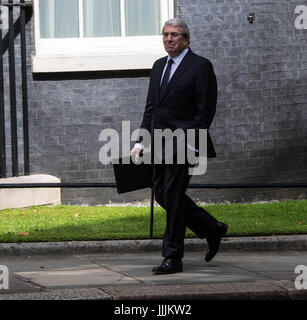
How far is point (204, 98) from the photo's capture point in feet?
26.2

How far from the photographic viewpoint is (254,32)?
12.7 m

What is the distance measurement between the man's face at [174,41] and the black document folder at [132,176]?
3.30ft

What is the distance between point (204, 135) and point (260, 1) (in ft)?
16.7

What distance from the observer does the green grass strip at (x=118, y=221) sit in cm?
972

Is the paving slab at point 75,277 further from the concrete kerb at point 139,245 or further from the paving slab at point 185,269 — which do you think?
the concrete kerb at point 139,245

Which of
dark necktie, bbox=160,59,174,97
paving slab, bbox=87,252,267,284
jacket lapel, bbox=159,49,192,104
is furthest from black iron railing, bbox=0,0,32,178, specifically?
jacket lapel, bbox=159,49,192,104

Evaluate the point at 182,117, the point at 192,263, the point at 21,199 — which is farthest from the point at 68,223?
the point at 182,117

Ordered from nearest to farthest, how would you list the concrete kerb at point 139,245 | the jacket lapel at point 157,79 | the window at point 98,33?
the jacket lapel at point 157,79 → the concrete kerb at point 139,245 → the window at point 98,33

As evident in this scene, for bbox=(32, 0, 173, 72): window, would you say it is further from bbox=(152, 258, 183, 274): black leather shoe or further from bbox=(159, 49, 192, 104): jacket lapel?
bbox=(152, 258, 183, 274): black leather shoe

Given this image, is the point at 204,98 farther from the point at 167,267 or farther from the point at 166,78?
the point at 167,267

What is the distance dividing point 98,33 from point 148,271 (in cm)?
509

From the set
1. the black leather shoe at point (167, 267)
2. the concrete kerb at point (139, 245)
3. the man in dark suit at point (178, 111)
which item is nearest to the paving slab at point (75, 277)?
the black leather shoe at point (167, 267)

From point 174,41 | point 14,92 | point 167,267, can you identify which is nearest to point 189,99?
point 174,41
